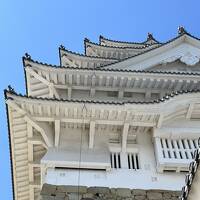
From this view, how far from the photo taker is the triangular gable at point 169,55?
44.9 feet

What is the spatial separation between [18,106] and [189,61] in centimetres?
589

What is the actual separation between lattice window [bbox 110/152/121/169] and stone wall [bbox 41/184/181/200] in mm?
803

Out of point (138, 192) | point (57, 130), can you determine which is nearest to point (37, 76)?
point (57, 130)

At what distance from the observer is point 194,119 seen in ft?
37.1

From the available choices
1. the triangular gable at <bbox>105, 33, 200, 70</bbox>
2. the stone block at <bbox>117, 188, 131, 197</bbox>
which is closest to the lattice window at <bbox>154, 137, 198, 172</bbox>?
the stone block at <bbox>117, 188, 131, 197</bbox>

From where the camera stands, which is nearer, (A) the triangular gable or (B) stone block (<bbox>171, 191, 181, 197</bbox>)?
(B) stone block (<bbox>171, 191, 181, 197</bbox>)

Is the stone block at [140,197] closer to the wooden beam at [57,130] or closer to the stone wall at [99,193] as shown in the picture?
the stone wall at [99,193]

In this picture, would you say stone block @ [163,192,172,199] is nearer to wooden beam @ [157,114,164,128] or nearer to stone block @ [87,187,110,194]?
stone block @ [87,187,110,194]

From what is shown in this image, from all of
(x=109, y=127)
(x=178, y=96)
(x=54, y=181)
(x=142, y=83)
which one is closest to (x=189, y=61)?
(x=142, y=83)

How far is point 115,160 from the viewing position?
10.3 metres

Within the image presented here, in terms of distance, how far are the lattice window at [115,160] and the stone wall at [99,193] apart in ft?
2.64

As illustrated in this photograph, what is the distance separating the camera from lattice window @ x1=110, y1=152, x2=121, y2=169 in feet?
33.1

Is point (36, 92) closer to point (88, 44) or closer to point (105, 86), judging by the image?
point (105, 86)

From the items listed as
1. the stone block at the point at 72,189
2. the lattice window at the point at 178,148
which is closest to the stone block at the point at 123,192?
the stone block at the point at 72,189
